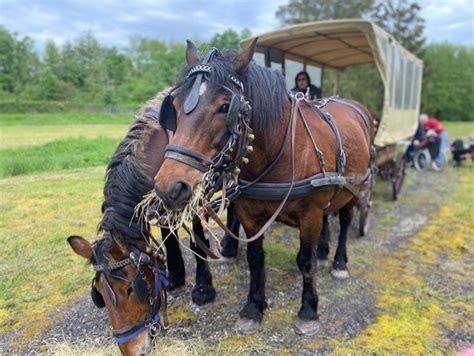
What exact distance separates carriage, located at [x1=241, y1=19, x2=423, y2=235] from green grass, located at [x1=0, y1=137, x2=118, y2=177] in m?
6.87

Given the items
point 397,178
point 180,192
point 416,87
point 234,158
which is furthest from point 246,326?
point 416,87

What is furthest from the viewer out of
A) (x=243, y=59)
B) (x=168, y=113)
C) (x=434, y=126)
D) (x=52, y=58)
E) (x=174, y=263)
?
(x=52, y=58)

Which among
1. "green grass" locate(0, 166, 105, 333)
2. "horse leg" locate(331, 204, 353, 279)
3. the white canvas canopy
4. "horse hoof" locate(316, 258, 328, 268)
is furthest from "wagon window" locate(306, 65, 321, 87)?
"green grass" locate(0, 166, 105, 333)

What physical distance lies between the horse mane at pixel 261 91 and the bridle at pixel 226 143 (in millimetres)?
52

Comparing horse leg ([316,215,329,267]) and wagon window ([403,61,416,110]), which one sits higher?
wagon window ([403,61,416,110])

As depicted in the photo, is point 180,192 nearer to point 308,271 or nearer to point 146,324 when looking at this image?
point 146,324

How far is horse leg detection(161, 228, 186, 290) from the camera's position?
3.25 metres

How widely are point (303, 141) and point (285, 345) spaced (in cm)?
160

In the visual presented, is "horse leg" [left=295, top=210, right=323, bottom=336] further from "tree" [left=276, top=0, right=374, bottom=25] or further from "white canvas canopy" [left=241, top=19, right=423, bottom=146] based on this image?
"tree" [left=276, top=0, right=374, bottom=25]

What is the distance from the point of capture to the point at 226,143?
1.80 meters

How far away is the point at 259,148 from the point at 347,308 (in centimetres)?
183

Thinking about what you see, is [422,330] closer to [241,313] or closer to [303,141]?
[241,313]

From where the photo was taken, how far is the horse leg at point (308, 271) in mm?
2662

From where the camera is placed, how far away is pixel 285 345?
264 cm
